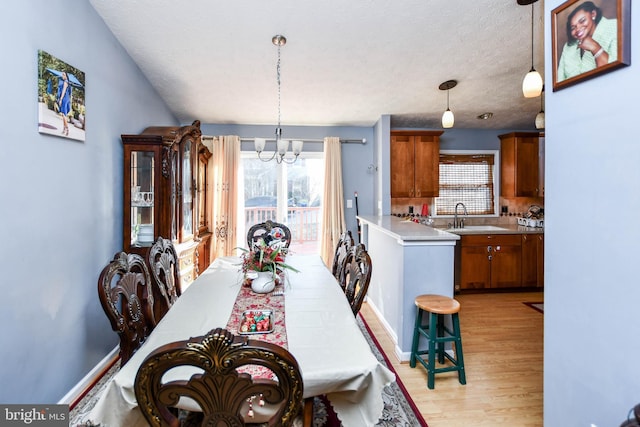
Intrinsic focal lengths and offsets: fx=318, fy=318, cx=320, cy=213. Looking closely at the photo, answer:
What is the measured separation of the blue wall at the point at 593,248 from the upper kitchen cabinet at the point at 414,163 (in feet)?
10.4

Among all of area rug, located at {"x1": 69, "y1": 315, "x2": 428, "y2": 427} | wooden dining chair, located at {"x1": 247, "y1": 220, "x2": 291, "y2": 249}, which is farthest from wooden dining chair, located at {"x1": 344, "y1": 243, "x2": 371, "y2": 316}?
wooden dining chair, located at {"x1": 247, "y1": 220, "x2": 291, "y2": 249}

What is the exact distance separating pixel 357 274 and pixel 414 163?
3214 mm

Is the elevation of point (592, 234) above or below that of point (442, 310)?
above

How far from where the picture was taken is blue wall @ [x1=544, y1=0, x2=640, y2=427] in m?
1.10

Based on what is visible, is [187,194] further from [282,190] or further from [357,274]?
[357,274]

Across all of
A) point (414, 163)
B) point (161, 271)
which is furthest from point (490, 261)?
point (161, 271)

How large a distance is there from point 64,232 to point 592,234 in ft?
9.09

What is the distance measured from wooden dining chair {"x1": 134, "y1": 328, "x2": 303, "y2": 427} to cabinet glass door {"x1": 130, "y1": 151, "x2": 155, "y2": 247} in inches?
92.1

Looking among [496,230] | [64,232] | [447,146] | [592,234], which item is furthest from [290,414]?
[447,146]

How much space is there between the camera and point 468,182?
5070 mm

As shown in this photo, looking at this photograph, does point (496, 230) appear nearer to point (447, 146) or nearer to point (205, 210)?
point (447, 146)

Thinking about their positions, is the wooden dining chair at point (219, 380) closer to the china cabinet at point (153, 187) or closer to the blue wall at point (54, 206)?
the blue wall at point (54, 206)

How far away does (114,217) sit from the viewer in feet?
8.68

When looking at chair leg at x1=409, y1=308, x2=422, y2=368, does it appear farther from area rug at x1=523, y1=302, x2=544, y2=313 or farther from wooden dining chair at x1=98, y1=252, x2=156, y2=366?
area rug at x1=523, y1=302, x2=544, y2=313
